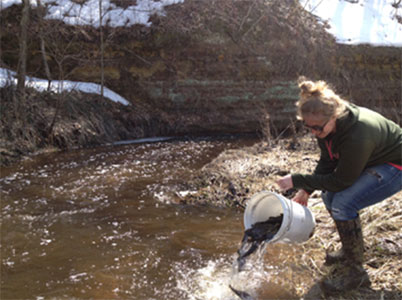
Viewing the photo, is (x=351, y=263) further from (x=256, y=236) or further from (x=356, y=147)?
(x=356, y=147)

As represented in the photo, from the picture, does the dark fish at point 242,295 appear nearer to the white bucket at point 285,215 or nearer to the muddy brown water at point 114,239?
the muddy brown water at point 114,239

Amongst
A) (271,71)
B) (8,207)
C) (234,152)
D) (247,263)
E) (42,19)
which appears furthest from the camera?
→ (271,71)

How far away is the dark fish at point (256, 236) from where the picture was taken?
295 centimetres

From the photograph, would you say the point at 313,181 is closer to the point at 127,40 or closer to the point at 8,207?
the point at 8,207

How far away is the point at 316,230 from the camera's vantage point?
3686 millimetres

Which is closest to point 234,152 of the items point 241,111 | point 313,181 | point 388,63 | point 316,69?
point 313,181

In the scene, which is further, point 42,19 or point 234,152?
point 42,19

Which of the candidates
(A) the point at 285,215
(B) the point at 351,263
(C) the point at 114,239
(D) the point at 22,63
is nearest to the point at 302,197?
(A) the point at 285,215

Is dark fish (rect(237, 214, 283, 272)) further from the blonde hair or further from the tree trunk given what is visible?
the tree trunk

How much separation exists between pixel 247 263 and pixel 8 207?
3429 mm

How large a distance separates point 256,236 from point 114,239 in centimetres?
163

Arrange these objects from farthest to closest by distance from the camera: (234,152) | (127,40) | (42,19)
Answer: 1. (127,40)
2. (42,19)
3. (234,152)

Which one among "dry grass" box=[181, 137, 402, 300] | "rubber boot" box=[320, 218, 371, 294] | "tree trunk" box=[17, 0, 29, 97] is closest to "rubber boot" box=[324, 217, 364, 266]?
"rubber boot" box=[320, 218, 371, 294]

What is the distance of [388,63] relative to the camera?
1394cm
